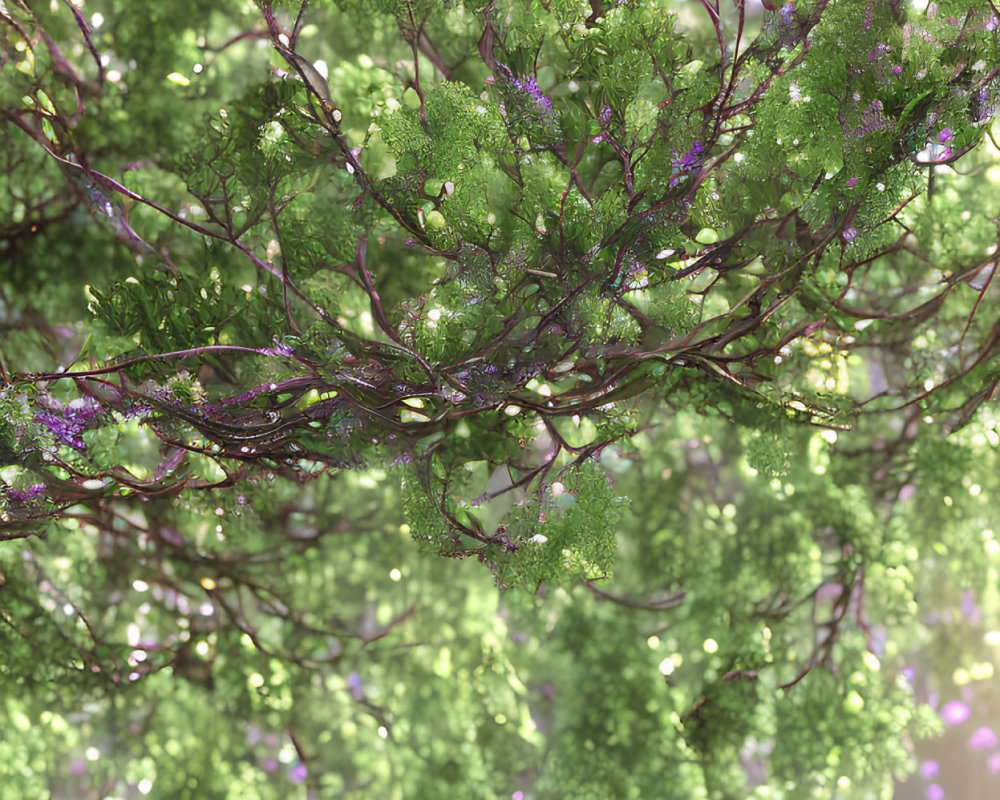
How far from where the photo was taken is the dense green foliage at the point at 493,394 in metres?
0.76

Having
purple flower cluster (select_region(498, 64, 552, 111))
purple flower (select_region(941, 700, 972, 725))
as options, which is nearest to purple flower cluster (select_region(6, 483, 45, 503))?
purple flower cluster (select_region(498, 64, 552, 111))

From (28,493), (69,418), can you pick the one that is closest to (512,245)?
(69,418)

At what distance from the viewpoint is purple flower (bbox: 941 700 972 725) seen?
1.23m

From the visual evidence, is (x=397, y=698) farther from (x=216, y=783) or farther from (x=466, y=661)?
(x=216, y=783)

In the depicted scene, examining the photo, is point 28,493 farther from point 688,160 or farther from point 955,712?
point 955,712

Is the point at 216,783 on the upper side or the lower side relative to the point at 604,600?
lower

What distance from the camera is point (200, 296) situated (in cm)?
85

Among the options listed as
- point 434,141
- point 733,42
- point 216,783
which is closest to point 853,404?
point 733,42

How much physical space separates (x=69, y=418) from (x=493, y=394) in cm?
51

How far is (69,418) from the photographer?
853 mm

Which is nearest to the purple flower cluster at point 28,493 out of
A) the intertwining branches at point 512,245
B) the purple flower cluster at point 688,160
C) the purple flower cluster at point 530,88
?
the intertwining branches at point 512,245

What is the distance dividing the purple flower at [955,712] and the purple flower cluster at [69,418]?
55.7 inches

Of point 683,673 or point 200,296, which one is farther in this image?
point 683,673

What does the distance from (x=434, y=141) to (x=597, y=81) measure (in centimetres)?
18
